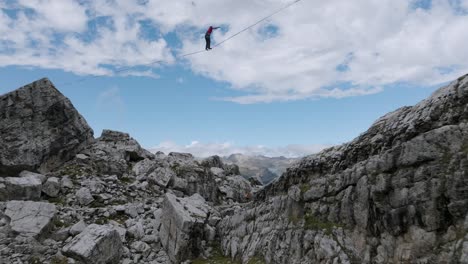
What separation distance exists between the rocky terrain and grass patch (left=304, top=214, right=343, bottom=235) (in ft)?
0.24

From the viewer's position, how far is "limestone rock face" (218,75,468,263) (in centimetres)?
1329

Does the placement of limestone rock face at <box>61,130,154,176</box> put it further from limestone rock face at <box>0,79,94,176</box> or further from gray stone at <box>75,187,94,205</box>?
gray stone at <box>75,187,94,205</box>

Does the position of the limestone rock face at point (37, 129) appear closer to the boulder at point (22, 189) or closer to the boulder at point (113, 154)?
the boulder at point (113, 154)

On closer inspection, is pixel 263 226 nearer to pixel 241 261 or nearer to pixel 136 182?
pixel 241 261

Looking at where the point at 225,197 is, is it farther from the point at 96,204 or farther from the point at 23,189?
the point at 23,189

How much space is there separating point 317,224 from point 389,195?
15.7 ft

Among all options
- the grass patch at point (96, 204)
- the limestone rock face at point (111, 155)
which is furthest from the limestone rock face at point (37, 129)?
the grass patch at point (96, 204)

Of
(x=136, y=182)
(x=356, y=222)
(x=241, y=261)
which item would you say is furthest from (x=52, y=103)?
(x=356, y=222)

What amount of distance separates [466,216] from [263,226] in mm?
13593

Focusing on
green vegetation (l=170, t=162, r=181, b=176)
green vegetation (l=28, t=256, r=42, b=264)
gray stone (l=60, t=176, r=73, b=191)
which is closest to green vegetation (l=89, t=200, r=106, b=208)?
gray stone (l=60, t=176, r=73, b=191)

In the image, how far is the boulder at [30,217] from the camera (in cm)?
2614

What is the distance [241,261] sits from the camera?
81.1 ft

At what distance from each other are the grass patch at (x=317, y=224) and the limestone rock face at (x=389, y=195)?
0.17 ft

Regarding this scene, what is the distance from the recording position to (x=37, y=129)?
39.8m
